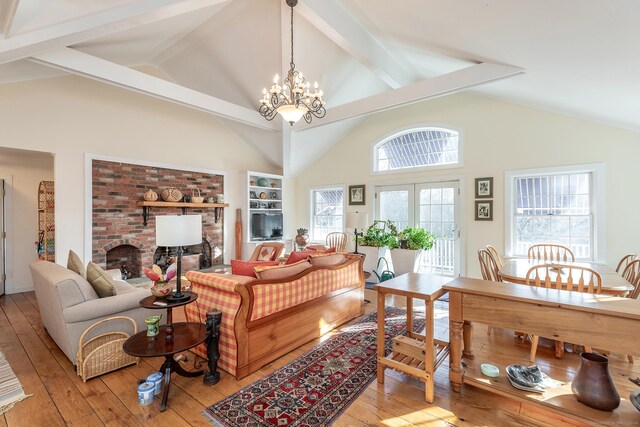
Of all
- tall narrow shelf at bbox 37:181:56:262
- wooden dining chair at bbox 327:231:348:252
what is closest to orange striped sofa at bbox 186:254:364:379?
wooden dining chair at bbox 327:231:348:252

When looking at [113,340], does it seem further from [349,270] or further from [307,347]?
[349,270]

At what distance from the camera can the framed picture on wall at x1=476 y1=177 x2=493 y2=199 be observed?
16.6ft

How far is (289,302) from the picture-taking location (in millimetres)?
2652

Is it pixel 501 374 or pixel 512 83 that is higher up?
pixel 512 83

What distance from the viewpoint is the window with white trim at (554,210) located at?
4379 millimetres

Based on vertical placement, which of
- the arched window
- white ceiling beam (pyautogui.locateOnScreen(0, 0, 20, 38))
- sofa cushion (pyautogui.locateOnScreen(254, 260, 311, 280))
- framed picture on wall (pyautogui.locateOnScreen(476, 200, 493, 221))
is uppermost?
white ceiling beam (pyautogui.locateOnScreen(0, 0, 20, 38))

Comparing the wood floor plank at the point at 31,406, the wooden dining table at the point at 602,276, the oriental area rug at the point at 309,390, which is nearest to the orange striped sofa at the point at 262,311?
the oriental area rug at the point at 309,390

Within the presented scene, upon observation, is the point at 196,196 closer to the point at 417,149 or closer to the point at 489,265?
the point at 417,149

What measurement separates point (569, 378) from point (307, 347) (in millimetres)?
2218

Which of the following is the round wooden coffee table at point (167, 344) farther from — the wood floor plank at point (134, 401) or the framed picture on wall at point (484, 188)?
the framed picture on wall at point (484, 188)

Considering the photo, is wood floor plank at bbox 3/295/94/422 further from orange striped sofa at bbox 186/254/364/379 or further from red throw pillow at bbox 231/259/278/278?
red throw pillow at bbox 231/259/278/278

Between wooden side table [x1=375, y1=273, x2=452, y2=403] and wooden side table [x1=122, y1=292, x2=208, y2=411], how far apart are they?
1398 mm

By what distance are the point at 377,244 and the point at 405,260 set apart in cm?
62

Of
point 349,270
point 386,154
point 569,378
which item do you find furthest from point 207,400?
point 386,154
